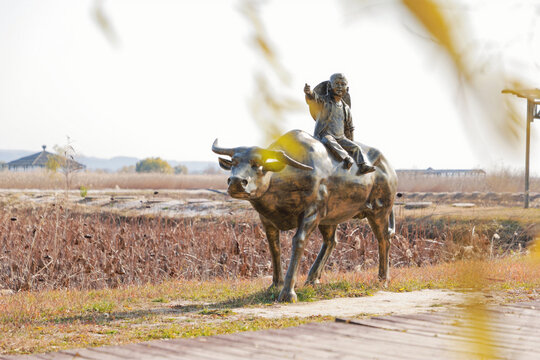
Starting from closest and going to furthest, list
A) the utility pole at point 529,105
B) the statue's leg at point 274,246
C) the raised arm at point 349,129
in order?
the utility pole at point 529,105
the statue's leg at point 274,246
the raised arm at point 349,129

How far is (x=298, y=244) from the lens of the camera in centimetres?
608

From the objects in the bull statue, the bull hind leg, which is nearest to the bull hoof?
the bull statue

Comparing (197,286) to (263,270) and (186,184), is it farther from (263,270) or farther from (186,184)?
(186,184)

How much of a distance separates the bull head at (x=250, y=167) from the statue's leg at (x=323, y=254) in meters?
1.88

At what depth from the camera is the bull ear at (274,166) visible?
219 inches

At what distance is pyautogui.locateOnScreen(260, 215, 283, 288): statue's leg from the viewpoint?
257 inches

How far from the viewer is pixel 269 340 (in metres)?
4.23

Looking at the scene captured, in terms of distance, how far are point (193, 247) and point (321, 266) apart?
350 cm

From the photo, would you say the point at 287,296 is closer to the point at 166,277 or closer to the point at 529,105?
the point at 166,277

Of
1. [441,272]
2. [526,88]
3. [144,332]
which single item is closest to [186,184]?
[441,272]

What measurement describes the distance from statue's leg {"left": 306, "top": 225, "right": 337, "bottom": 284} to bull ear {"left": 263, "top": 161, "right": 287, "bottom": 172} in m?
1.93

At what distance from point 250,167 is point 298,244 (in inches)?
40.1

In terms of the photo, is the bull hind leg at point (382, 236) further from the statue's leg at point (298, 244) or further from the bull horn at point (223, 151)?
the bull horn at point (223, 151)

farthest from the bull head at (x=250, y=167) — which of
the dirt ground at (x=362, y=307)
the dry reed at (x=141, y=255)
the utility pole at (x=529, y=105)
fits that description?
the utility pole at (x=529, y=105)
